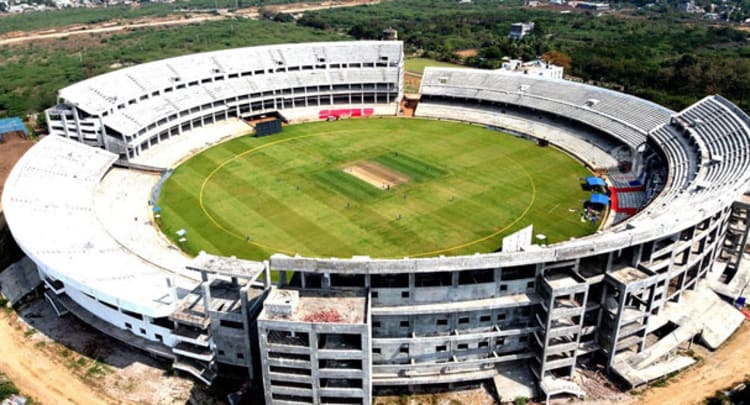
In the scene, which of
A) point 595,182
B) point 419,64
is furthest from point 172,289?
point 419,64

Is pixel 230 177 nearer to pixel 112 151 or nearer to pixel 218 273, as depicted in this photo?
pixel 112 151

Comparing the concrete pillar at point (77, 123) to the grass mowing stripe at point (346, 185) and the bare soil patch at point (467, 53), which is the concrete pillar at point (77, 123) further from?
the bare soil patch at point (467, 53)

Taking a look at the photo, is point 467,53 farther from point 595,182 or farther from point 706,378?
point 706,378

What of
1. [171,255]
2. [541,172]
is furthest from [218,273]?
[541,172]

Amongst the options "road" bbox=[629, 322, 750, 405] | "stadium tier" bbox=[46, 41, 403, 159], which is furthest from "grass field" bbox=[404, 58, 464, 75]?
"road" bbox=[629, 322, 750, 405]

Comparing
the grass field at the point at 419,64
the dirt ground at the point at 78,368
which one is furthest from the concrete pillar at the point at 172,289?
the grass field at the point at 419,64
